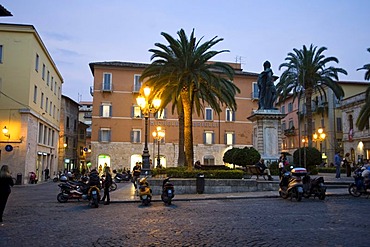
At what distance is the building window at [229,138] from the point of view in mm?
49469

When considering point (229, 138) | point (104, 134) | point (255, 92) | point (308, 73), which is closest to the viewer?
point (308, 73)

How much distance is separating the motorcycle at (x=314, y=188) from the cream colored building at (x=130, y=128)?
→ 32.7m

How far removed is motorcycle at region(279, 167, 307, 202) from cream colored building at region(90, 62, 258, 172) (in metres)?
32.4

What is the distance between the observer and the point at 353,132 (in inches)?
1790

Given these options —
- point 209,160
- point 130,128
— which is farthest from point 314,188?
point 130,128

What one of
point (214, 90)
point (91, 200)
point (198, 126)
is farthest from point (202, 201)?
point (198, 126)

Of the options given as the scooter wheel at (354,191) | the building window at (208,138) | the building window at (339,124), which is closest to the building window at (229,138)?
the building window at (208,138)

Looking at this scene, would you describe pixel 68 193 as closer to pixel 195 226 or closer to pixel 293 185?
pixel 195 226

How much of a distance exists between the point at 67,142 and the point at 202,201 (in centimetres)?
4493

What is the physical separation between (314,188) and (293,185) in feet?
4.20

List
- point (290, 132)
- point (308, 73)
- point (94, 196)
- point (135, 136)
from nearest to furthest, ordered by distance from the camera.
Answer: point (94, 196) < point (308, 73) < point (135, 136) < point (290, 132)

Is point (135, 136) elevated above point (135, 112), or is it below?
below

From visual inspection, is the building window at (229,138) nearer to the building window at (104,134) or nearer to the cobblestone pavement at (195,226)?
the building window at (104,134)

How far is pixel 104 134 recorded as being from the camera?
154ft
